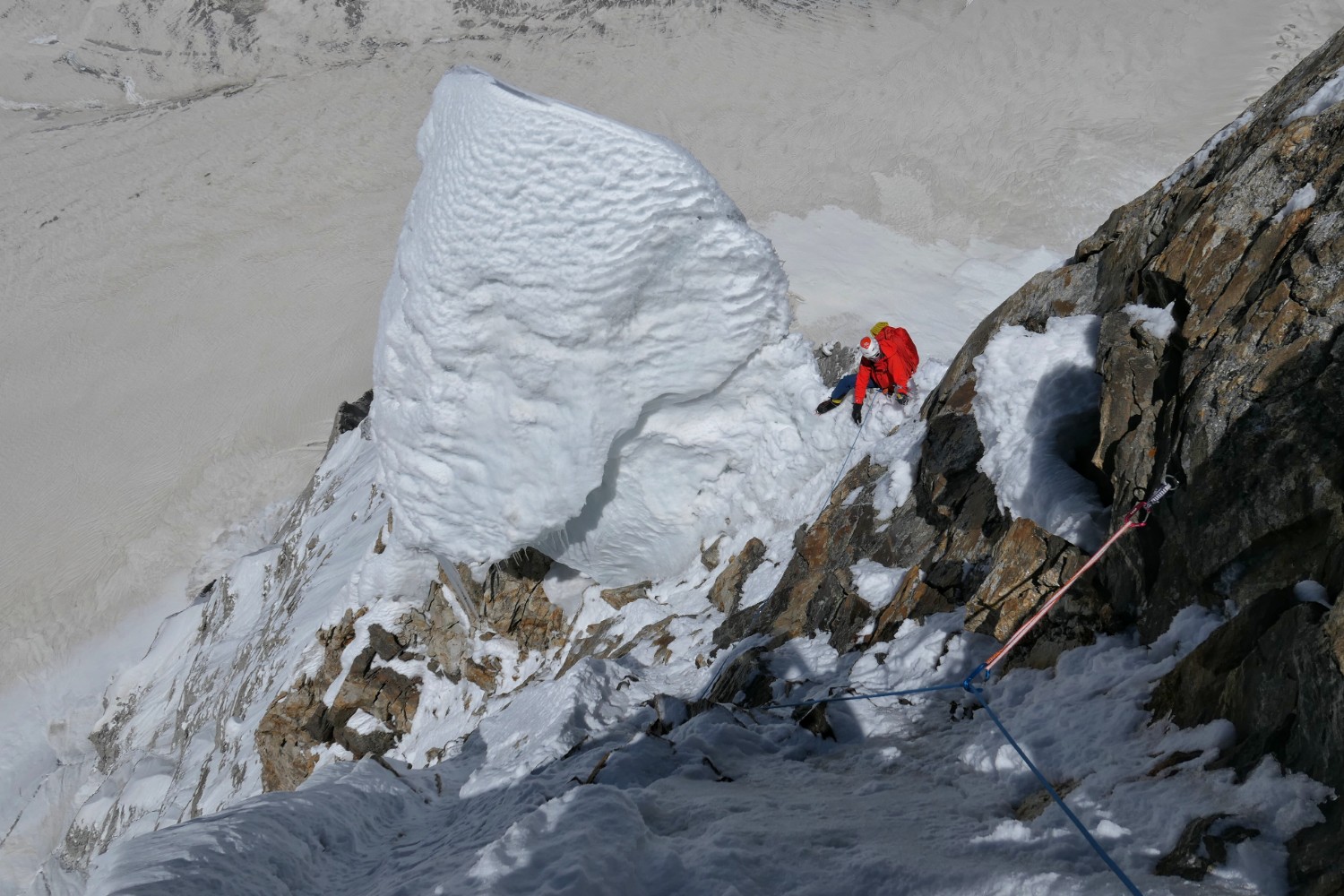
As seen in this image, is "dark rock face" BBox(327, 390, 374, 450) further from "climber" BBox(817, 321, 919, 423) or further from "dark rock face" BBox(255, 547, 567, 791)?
"climber" BBox(817, 321, 919, 423)

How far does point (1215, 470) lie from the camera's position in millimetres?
4078

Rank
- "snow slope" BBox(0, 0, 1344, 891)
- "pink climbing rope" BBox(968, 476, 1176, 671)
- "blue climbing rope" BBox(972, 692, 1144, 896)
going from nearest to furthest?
"blue climbing rope" BBox(972, 692, 1144, 896), "pink climbing rope" BBox(968, 476, 1176, 671), "snow slope" BBox(0, 0, 1344, 891)

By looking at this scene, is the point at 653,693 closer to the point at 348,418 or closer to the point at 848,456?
the point at 848,456

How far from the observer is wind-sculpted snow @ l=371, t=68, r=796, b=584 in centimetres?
873

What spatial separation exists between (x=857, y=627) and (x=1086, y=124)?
86.5 ft

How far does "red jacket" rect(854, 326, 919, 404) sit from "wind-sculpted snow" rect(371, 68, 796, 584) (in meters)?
1.11

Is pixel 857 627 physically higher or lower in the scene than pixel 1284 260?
lower

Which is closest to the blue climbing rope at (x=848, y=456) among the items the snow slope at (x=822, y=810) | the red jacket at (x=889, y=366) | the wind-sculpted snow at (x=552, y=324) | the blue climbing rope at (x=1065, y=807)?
the red jacket at (x=889, y=366)

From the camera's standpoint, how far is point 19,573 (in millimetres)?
23516

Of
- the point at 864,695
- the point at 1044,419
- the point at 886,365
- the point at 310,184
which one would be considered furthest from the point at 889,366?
the point at 310,184

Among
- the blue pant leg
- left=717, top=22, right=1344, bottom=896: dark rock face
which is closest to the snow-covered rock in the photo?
the blue pant leg

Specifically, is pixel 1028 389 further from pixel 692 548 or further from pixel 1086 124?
pixel 1086 124

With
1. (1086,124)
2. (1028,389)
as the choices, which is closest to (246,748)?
(1028,389)

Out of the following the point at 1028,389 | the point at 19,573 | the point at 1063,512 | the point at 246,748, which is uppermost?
the point at 1028,389
